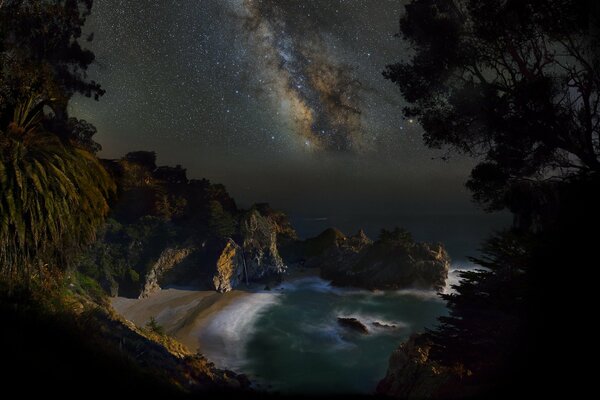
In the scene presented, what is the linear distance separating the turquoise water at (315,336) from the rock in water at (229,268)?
3.98 metres

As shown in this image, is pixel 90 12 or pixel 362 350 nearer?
pixel 90 12

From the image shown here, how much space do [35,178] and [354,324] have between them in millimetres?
28637

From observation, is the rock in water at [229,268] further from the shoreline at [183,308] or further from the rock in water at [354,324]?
the rock in water at [354,324]

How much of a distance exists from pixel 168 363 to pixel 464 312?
9973 mm

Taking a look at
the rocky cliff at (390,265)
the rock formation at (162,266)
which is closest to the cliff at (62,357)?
the rock formation at (162,266)

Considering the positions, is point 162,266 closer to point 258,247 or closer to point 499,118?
point 258,247

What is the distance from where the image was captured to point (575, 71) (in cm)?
1061

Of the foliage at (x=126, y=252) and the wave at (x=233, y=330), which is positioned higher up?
the foliage at (x=126, y=252)

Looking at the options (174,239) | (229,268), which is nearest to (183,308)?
(229,268)

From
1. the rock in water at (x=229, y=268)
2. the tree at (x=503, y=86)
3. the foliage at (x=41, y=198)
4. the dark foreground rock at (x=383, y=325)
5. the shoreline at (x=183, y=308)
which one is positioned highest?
the tree at (x=503, y=86)

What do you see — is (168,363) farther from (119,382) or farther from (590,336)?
(590,336)

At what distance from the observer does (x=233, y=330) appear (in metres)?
29.9

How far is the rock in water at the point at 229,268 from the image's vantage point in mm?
42062

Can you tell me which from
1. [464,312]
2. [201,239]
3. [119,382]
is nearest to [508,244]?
[464,312]
